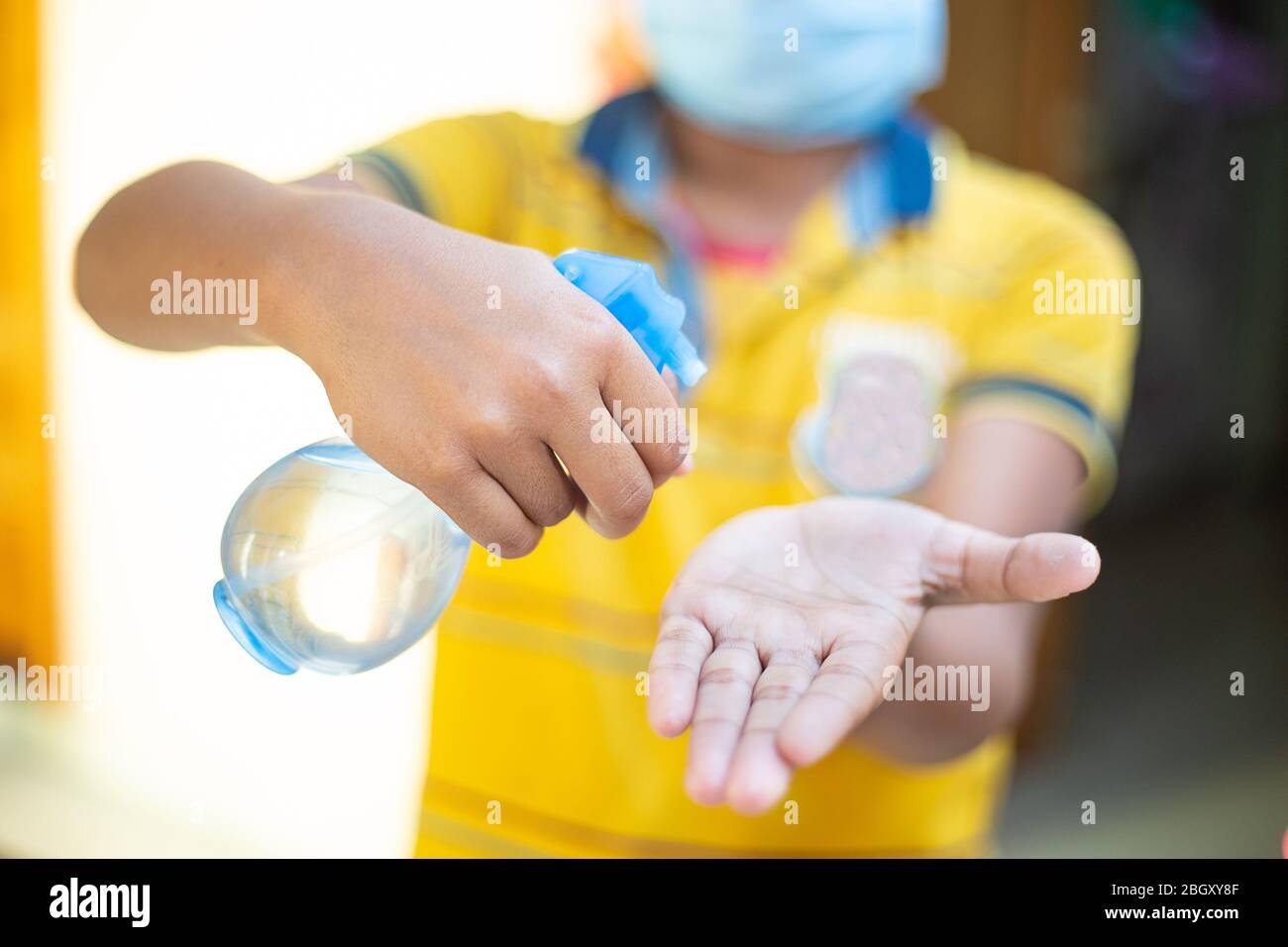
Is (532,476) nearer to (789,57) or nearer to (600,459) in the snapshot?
(600,459)

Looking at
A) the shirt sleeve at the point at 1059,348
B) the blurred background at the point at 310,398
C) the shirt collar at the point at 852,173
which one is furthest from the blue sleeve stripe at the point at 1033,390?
the blurred background at the point at 310,398

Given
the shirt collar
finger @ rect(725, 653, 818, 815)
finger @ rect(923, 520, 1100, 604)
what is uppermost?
the shirt collar

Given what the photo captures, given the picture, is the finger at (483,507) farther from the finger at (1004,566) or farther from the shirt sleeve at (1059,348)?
the shirt sleeve at (1059,348)

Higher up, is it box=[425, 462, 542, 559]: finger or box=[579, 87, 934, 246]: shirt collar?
box=[579, 87, 934, 246]: shirt collar

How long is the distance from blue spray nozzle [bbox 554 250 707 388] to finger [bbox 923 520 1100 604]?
0.48ft

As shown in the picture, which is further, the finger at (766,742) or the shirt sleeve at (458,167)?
the shirt sleeve at (458,167)

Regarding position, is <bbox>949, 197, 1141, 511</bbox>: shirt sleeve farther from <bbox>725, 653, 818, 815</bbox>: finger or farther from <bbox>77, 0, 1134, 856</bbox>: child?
<bbox>725, 653, 818, 815</bbox>: finger

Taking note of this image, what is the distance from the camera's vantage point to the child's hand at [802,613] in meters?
0.38

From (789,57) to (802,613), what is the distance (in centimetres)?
42

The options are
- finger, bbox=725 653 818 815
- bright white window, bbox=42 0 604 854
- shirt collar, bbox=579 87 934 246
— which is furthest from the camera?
bright white window, bbox=42 0 604 854

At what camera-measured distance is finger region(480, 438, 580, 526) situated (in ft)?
1.28

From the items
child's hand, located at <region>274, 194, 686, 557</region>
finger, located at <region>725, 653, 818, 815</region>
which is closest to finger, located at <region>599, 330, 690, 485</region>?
child's hand, located at <region>274, 194, 686, 557</region>

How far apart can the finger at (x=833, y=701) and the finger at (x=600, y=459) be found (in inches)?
3.9
